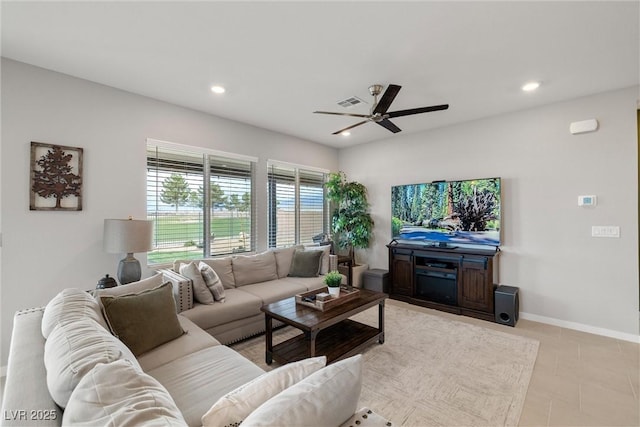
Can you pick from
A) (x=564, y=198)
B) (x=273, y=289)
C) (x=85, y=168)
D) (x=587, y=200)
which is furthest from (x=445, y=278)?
(x=85, y=168)

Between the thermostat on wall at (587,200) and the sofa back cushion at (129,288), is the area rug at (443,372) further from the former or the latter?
the thermostat on wall at (587,200)

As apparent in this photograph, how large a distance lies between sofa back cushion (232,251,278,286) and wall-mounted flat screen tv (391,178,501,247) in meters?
2.24

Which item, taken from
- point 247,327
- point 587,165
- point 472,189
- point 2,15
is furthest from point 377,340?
point 2,15

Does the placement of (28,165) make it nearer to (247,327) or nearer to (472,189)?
(247,327)

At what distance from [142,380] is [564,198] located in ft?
14.8

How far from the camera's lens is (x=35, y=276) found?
262 centimetres

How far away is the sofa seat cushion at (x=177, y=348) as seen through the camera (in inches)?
67.9

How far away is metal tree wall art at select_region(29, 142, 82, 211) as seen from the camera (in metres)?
2.61

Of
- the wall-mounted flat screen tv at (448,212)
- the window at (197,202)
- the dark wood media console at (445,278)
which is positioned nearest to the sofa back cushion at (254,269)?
the window at (197,202)

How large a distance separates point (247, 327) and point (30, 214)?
229 centimetres

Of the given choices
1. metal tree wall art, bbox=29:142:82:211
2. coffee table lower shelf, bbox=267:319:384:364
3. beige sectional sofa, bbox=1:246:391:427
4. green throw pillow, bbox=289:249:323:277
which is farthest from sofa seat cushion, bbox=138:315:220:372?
green throw pillow, bbox=289:249:323:277

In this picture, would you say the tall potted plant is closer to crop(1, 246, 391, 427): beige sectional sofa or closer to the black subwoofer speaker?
the black subwoofer speaker

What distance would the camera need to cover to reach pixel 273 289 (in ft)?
11.3

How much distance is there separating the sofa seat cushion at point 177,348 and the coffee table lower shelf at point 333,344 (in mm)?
755
